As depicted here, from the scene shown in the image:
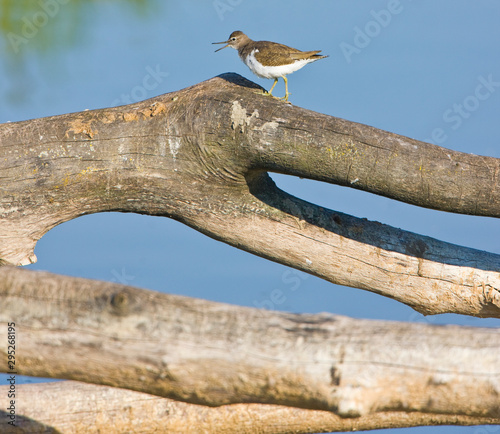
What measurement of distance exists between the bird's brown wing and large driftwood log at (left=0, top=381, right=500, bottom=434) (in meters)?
2.74

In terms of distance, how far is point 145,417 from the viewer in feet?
11.0

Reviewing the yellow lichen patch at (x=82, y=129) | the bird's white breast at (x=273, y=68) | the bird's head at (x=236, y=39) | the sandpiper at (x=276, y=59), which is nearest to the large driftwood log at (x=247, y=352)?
the yellow lichen patch at (x=82, y=129)

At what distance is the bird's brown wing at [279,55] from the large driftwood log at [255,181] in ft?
2.78

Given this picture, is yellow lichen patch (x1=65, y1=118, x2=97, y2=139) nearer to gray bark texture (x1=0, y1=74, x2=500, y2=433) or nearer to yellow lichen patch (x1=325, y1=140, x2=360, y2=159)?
gray bark texture (x1=0, y1=74, x2=500, y2=433)

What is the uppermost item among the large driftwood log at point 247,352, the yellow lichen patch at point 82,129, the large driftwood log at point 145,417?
the yellow lichen patch at point 82,129

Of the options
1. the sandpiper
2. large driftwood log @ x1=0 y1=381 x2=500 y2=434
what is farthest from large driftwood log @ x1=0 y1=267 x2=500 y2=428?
the sandpiper

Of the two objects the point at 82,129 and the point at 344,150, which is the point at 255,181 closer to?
the point at 344,150

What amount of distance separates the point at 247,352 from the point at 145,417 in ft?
4.42

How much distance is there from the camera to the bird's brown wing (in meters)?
Result: 4.92

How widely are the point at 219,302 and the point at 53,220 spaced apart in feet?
6.96

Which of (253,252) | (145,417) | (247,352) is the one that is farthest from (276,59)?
(247,352)

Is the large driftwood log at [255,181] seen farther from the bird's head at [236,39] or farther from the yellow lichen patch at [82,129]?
the bird's head at [236,39]

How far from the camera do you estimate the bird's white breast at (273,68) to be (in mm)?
4930

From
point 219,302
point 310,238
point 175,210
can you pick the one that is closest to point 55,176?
point 175,210
